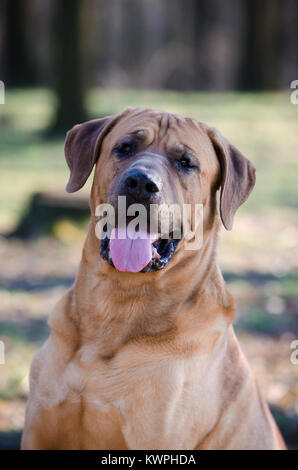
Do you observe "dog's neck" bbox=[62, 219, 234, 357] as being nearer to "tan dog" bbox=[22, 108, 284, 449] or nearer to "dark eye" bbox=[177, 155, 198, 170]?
"tan dog" bbox=[22, 108, 284, 449]

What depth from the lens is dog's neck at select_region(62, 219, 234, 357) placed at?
9.59 ft

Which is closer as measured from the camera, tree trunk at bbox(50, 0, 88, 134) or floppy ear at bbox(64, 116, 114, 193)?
floppy ear at bbox(64, 116, 114, 193)

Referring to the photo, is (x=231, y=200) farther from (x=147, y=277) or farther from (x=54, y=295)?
(x=54, y=295)

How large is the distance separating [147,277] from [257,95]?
46.1 feet

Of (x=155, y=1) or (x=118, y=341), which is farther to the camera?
(x=155, y=1)

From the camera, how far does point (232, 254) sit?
281 inches

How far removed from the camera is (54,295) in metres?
5.71

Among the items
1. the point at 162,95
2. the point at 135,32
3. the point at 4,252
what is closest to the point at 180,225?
the point at 4,252

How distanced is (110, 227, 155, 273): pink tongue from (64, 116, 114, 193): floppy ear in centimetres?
45

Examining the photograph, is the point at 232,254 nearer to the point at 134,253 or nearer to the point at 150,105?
the point at 134,253

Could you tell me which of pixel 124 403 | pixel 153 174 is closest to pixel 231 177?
pixel 153 174

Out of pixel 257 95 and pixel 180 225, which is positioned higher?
pixel 180 225

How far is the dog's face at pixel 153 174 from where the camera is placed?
2.87 m

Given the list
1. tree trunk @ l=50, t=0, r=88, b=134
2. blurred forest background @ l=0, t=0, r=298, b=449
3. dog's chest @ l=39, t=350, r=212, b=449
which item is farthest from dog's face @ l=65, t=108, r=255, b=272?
tree trunk @ l=50, t=0, r=88, b=134
